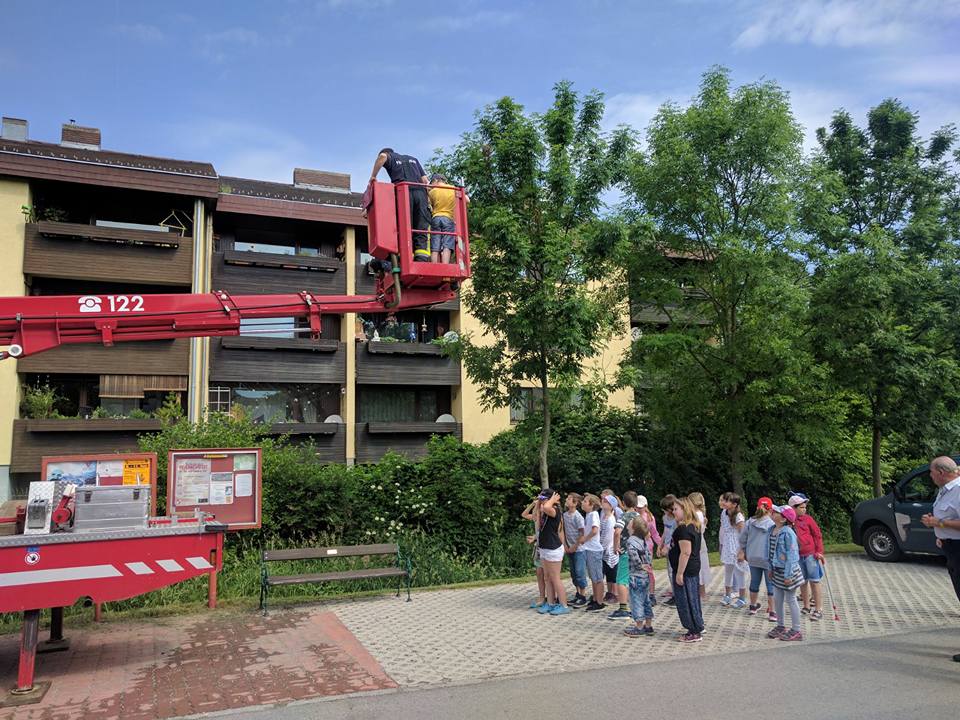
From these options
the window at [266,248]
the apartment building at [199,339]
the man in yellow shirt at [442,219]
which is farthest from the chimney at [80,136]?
the man in yellow shirt at [442,219]

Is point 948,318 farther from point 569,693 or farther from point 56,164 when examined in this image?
point 56,164

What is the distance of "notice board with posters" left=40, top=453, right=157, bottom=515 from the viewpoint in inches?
369

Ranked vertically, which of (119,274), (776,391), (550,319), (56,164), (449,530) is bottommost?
(449,530)

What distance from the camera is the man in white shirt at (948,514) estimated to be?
6716mm

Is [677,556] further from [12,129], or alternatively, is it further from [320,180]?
[12,129]

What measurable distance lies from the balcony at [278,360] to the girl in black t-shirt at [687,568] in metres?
18.1

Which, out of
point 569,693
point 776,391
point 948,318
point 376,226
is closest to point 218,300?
point 376,226

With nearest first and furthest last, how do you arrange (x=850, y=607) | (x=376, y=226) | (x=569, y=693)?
(x=569, y=693) < (x=376, y=226) < (x=850, y=607)

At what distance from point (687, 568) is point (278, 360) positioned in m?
18.6

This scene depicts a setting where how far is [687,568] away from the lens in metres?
7.68

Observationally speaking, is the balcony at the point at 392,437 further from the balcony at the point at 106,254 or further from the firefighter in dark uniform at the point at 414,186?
the firefighter in dark uniform at the point at 414,186

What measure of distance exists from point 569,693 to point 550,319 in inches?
269

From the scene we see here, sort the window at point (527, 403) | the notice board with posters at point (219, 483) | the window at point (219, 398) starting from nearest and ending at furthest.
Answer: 1. the notice board with posters at point (219, 483)
2. the window at point (527, 403)
3. the window at point (219, 398)

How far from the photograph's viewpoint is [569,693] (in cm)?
607
